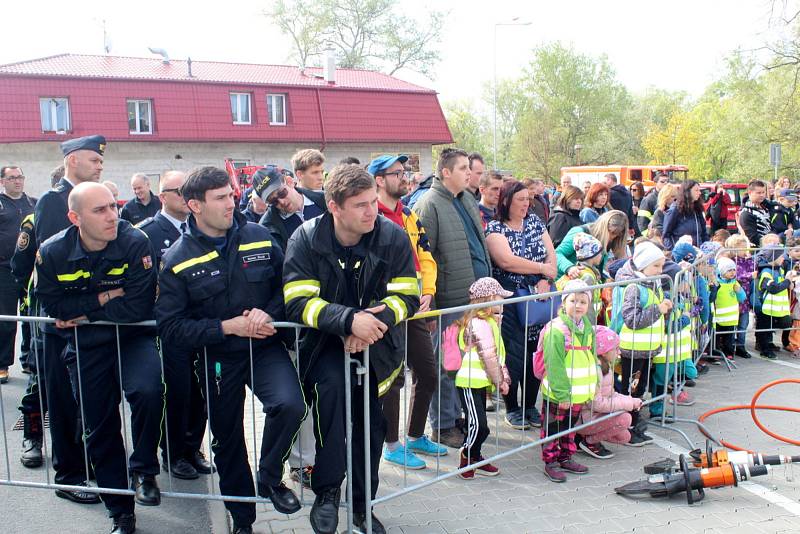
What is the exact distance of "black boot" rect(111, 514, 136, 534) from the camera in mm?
4133

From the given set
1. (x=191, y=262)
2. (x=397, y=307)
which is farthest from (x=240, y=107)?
(x=397, y=307)

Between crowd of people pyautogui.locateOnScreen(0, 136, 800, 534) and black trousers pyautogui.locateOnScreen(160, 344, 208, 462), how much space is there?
1cm

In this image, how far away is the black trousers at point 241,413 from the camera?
12.1 ft

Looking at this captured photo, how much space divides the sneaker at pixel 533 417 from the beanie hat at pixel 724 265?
130 inches

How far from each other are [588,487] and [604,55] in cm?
5670

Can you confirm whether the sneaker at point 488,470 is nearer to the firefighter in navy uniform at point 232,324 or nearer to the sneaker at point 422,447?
the sneaker at point 422,447

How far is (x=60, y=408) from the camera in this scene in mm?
4477

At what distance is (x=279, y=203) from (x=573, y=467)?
2781 mm

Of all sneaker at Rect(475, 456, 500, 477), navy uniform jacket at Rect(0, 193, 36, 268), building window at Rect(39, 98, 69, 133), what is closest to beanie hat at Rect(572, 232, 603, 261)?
sneaker at Rect(475, 456, 500, 477)

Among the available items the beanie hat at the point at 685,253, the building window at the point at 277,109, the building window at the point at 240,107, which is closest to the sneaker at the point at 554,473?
the beanie hat at the point at 685,253

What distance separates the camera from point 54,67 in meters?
28.2

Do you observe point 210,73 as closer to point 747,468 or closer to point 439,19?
point 439,19

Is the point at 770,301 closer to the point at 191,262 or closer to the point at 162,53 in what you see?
the point at 191,262

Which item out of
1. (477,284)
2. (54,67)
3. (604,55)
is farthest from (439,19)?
(477,284)
